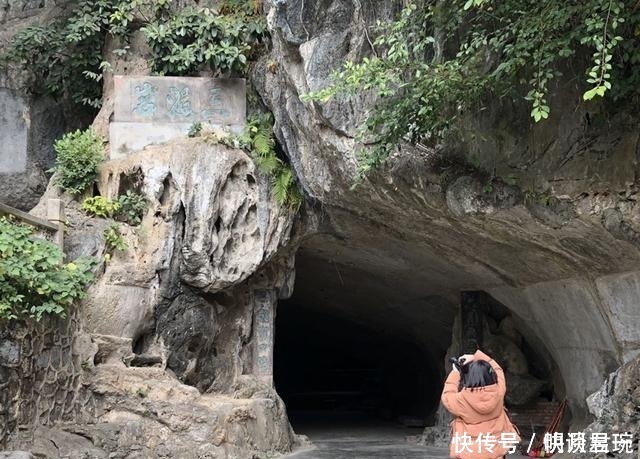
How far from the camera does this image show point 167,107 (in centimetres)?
1223

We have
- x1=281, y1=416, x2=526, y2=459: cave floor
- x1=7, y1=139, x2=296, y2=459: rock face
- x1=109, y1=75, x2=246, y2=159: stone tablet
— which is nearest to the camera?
x1=7, y1=139, x2=296, y2=459: rock face

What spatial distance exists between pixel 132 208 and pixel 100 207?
44 centimetres

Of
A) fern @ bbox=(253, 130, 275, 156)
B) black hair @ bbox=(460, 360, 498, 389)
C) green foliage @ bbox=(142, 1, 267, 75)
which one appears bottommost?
black hair @ bbox=(460, 360, 498, 389)

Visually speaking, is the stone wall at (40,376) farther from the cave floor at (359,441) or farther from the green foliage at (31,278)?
the cave floor at (359,441)

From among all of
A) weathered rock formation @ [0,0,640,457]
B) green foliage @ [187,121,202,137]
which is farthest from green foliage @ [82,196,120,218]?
green foliage @ [187,121,202,137]

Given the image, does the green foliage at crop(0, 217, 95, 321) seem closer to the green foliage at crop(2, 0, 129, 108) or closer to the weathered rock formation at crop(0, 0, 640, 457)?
the weathered rock formation at crop(0, 0, 640, 457)

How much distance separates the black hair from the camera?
6.56 m

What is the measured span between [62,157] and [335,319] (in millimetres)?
9263

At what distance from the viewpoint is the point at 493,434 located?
259 inches

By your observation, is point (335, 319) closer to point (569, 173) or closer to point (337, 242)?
point (337, 242)

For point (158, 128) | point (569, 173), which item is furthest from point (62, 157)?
point (569, 173)

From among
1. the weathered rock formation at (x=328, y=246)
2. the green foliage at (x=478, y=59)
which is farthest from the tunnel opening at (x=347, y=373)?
the green foliage at (x=478, y=59)

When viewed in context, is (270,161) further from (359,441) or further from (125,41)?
(359,441)

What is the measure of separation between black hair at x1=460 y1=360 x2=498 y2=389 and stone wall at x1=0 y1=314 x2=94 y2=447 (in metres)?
4.62
